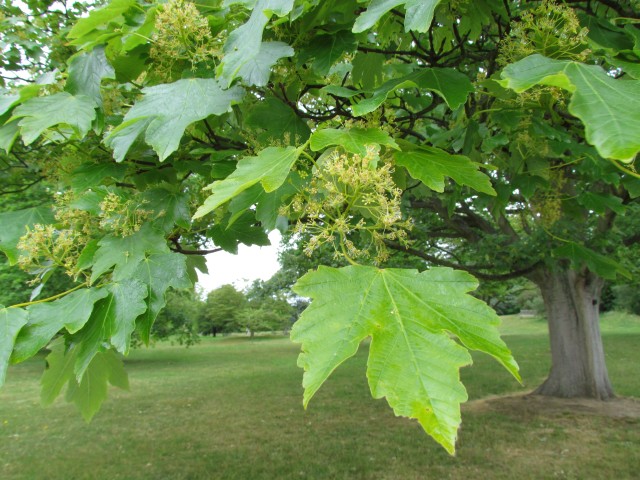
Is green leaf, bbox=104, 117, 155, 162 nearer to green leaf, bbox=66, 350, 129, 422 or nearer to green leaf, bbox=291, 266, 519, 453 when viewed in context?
green leaf, bbox=291, 266, 519, 453

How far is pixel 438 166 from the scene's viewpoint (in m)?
1.45

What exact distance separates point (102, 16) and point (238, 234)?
1.01m

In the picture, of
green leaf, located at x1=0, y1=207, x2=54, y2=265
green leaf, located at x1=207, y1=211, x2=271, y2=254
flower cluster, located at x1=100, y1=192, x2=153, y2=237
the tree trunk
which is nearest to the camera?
flower cluster, located at x1=100, y1=192, x2=153, y2=237

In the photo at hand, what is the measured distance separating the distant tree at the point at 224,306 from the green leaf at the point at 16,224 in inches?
1346

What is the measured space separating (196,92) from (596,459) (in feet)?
22.5

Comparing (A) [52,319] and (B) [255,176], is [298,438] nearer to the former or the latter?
(A) [52,319]

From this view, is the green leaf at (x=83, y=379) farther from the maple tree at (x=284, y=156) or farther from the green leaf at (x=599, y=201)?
the green leaf at (x=599, y=201)

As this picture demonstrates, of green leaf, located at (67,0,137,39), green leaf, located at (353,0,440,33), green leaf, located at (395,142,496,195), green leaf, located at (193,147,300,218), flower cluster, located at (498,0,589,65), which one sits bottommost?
green leaf, located at (193,147,300,218)

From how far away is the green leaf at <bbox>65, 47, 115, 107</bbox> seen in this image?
1733mm

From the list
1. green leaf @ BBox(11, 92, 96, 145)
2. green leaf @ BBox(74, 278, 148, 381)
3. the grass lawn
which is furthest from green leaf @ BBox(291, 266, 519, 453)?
the grass lawn

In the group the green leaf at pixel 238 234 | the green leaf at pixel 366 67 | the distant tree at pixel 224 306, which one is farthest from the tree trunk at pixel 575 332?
the distant tree at pixel 224 306

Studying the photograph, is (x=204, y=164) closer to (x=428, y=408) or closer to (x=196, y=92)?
(x=196, y=92)

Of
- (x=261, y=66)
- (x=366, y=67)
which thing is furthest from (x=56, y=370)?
(x=366, y=67)

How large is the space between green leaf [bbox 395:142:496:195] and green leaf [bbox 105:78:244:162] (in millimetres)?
558
